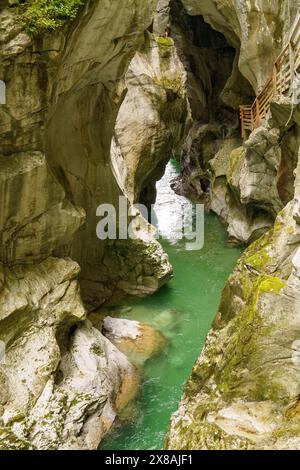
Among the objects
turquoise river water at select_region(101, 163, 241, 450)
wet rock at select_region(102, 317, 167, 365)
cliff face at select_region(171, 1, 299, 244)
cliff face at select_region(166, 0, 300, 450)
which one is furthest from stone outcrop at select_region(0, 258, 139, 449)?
cliff face at select_region(171, 1, 299, 244)

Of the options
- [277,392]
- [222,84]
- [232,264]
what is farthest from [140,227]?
[222,84]

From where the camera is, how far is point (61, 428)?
8219 millimetres

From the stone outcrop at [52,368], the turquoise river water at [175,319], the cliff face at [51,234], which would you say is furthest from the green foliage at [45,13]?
the turquoise river water at [175,319]

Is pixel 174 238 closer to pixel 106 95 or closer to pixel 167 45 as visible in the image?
pixel 167 45

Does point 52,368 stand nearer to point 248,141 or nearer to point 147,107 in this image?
point 248,141

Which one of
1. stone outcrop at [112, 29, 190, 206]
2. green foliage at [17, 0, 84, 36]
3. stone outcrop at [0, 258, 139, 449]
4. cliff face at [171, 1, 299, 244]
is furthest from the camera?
stone outcrop at [112, 29, 190, 206]

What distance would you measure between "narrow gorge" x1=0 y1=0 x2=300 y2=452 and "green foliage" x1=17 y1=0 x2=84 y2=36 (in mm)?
24

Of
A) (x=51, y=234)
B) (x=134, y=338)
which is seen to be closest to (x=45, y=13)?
(x=51, y=234)

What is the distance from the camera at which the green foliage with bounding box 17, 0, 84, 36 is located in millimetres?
7395

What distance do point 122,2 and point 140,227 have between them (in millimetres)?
7814

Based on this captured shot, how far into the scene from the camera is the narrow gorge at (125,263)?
7270mm

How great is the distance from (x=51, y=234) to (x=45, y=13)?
4.64m

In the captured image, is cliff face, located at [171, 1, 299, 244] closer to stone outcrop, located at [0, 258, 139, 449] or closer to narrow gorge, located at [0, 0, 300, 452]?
narrow gorge, located at [0, 0, 300, 452]

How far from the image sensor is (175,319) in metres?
14.1
